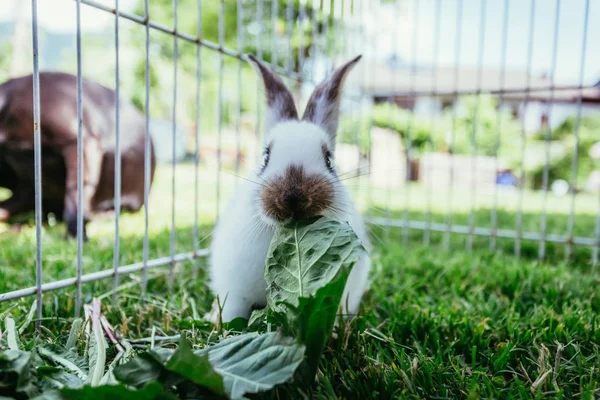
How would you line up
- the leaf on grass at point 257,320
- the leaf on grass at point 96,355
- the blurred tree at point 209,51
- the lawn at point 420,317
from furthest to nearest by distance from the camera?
the blurred tree at point 209,51, the leaf on grass at point 257,320, the lawn at point 420,317, the leaf on grass at point 96,355

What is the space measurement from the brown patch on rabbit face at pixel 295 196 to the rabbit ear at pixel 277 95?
549 mm

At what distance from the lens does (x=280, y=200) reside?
140cm

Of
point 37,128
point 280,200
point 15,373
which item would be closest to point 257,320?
point 280,200

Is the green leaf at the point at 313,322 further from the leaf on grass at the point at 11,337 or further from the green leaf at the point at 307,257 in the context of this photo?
the leaf on grass at the point at 11,337

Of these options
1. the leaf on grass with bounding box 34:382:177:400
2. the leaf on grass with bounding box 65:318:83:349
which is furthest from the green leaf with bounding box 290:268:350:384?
the leaf on grass with bounding box 65:318:83:349

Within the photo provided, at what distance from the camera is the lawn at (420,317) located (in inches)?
48.6

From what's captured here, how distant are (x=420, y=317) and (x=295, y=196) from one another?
2.41 feet

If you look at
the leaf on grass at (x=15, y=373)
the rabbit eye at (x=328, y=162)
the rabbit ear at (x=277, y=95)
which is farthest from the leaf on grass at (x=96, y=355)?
the rabbit ear at (x=277, y=95)

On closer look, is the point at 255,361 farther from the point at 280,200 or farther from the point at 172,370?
the point at 280,200

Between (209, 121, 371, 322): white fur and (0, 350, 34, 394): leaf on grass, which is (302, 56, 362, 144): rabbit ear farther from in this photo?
(0, 350, 34, 394): leaf on grass

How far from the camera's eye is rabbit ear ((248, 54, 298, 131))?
6.41 feet

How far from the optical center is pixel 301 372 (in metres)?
1.10

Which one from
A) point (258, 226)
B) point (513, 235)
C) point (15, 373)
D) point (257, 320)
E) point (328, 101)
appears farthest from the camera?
point (513, 235)

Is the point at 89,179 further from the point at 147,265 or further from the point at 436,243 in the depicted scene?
the point at 436,243
